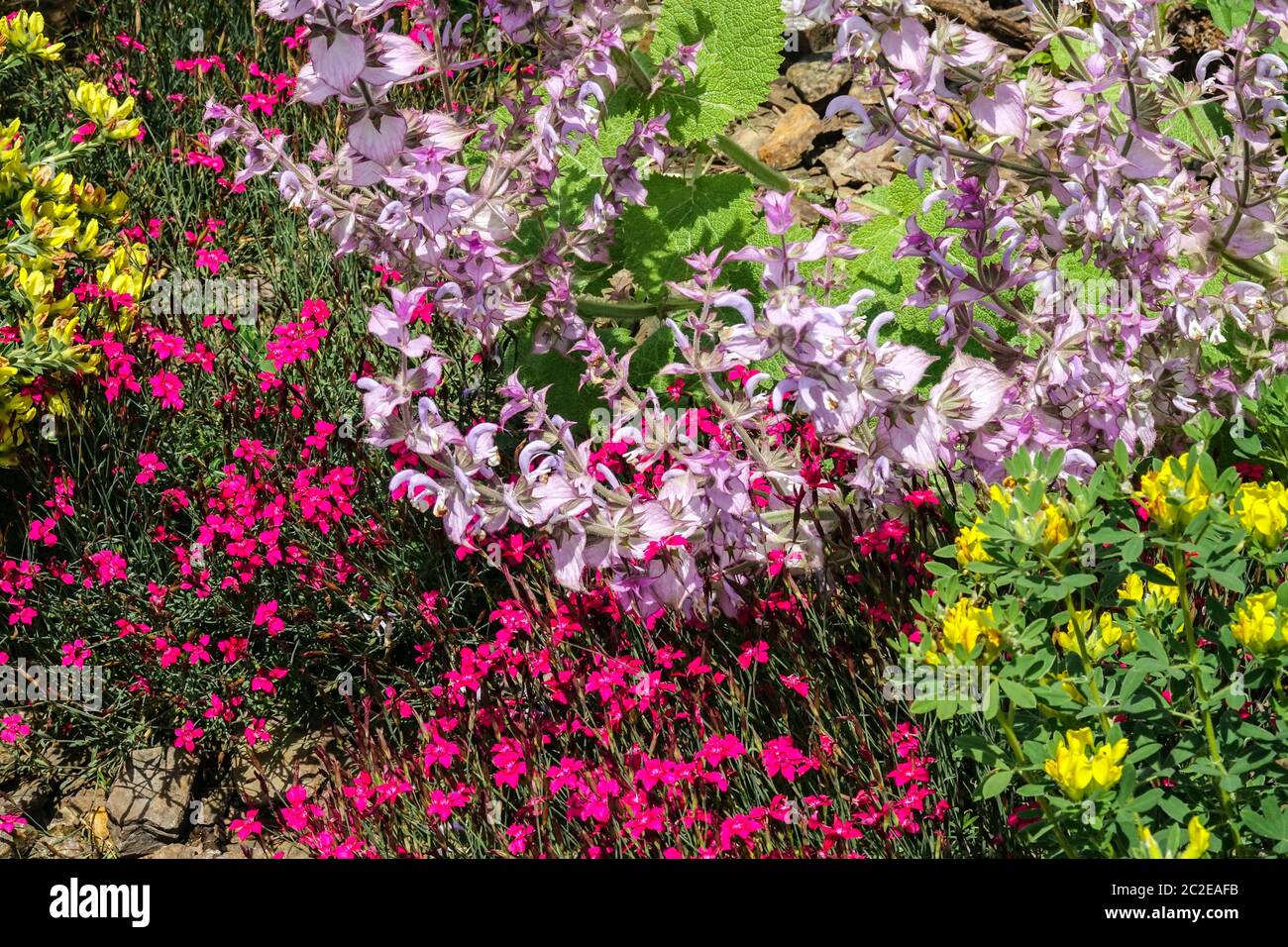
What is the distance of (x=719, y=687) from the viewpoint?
274 centimetres

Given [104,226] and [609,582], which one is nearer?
[609,582]

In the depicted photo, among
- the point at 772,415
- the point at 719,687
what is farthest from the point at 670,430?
the point at 719,687

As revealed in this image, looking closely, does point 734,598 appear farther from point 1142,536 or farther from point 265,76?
Answer: point 265,76

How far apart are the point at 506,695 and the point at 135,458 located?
1.36m

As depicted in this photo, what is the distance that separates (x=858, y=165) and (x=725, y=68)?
4.44ft

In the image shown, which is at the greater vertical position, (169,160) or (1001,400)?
(1001,400)

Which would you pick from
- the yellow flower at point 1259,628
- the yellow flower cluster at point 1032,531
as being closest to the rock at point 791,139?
the yellow flower cluster at point 1032,531

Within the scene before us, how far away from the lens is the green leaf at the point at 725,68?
3205 millimetres

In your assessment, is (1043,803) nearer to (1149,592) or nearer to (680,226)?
(1149,592)

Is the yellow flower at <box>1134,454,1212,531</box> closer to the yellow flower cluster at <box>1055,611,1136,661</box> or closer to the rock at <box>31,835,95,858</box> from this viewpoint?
the yellow flower cluster at <box>1055,611,1136,661</box>

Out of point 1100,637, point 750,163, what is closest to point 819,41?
point 750,163

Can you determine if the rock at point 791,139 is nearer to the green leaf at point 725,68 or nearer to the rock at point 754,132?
the rock at point 754,132

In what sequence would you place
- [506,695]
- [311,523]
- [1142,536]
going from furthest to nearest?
1. [311,523]
2. [506,695]
3. [1142,536]

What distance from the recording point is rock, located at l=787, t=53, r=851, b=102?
15.2 ft
